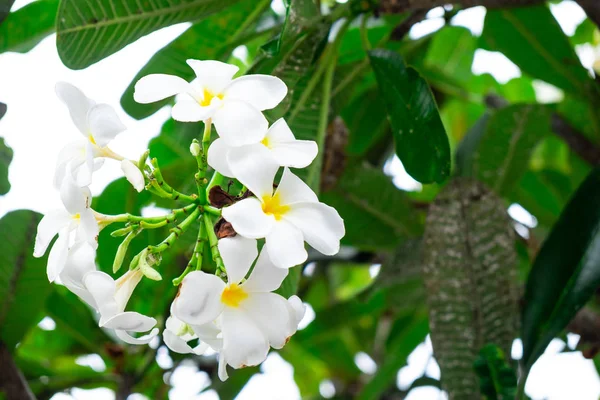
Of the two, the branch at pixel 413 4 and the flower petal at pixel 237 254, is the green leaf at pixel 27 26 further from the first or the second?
the flower petal at pixel 237 254

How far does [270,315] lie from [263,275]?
0.03 m

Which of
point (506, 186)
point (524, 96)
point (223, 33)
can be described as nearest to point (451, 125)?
point (524, 96)

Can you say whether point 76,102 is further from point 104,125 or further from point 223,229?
Result: point 223,229

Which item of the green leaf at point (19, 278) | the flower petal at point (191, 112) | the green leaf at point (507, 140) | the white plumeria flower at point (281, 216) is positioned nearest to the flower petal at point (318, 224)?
the white plumeria flower at point (281, 216)

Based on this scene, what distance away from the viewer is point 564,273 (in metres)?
0.91

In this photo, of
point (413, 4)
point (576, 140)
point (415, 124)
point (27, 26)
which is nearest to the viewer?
point (415, 124)

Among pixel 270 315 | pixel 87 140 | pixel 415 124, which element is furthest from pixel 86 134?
pixel 415 124

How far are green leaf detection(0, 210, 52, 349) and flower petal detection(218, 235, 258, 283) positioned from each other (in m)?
0.60

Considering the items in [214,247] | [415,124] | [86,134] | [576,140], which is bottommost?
[576,140]

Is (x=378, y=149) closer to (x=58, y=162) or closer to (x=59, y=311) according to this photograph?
(x=59, y=311)

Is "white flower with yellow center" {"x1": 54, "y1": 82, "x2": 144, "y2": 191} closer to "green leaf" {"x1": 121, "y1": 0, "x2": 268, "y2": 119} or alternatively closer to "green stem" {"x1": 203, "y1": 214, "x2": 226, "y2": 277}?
"green stem" {"x1": 203, "y1": 214, "x2": 226, "y2": 277}

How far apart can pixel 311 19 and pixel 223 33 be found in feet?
0.64

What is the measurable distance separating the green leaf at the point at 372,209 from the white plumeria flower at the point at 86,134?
682 millimetres

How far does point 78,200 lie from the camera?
55 centimetres
